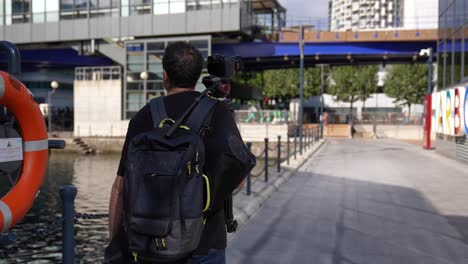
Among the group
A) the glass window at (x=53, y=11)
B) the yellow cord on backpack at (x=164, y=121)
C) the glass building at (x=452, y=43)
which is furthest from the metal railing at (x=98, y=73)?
the yellow cord on backpack at (x=164, y=121)

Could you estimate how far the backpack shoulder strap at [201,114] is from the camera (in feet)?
8.19

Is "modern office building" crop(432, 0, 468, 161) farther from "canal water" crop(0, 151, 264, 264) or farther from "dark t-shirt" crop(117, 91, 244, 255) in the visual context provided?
"dark t-shirt" crop(117, 91, 244, 255)

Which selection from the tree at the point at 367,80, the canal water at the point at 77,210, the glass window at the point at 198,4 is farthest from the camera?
the tree at the point at 367,80

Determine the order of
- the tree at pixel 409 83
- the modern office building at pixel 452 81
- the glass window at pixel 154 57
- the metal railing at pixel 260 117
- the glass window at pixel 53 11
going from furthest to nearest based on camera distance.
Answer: the tree at pixel 409 83 < the glass window at pixel 53 11 < the glass window at pixel 154 57 < the metal railing at pixel 260 117 < the modern office building at pixel 452 81

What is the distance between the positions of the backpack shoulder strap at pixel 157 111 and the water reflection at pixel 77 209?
233 cm

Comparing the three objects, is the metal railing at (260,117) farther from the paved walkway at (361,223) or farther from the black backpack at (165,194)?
the black backpack at (165,194)

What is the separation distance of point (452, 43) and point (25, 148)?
63.9 ft

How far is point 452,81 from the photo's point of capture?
19.3 metres

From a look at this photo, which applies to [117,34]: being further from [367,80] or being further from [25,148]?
[367,80]

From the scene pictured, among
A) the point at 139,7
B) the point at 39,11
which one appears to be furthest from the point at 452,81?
the point at 39,11

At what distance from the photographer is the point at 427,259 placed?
5.49 meters

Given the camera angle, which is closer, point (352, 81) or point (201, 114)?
point (201, 114)

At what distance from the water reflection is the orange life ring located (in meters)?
Answer: 0.98

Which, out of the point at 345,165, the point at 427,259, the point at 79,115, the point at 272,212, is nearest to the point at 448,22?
the point at 345,165
